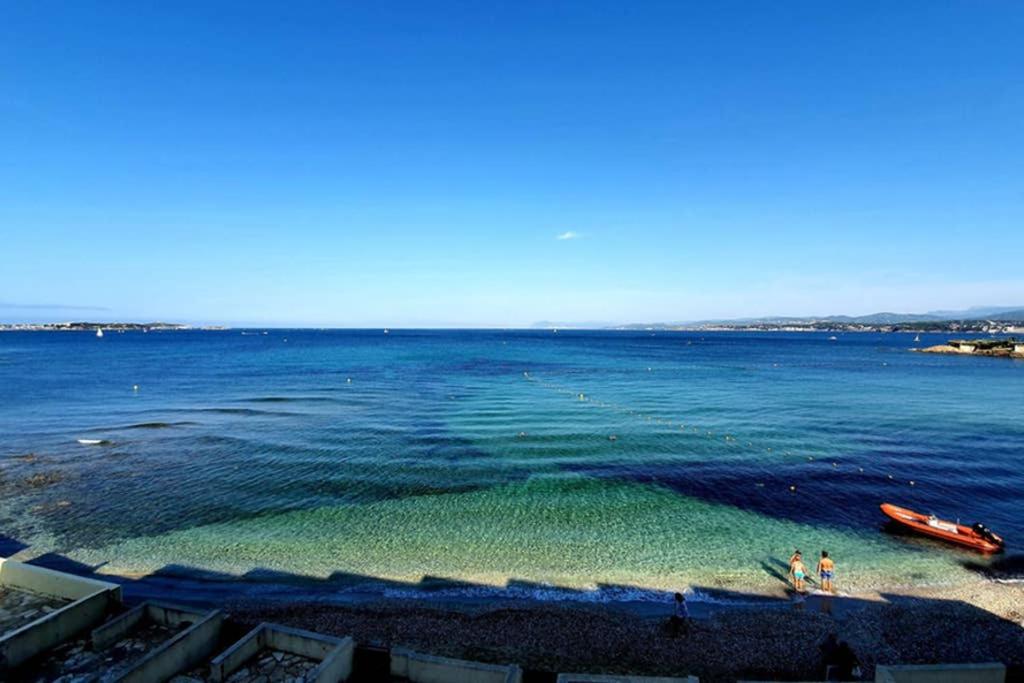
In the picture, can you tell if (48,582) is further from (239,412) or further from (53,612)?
(239,412)

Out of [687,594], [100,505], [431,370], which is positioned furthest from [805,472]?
[431,370]

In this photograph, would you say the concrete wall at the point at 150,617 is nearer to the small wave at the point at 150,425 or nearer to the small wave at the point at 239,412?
the small wave at the point at 150,425

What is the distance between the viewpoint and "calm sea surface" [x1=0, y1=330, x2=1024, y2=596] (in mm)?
17453

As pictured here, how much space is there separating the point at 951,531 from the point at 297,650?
2280 cm

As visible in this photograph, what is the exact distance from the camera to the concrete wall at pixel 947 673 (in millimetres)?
9297

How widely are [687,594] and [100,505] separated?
24048mm

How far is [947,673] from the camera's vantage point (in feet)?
31.0

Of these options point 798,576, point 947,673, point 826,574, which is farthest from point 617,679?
point 826,574

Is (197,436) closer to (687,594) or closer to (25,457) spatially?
(25,457)

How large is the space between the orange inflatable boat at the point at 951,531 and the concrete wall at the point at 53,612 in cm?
2629

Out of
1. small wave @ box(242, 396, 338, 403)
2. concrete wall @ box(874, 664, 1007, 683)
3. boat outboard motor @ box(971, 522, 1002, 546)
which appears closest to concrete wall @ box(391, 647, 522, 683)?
concrete wall @ box(874, 664, 1007, 683)

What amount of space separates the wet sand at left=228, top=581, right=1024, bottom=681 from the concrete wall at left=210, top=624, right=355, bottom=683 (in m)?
2.57

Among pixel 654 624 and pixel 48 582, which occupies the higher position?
pixel 48 582

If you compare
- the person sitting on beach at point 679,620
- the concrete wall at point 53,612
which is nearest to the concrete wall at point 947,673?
the person sitting on beach at point 679,620
